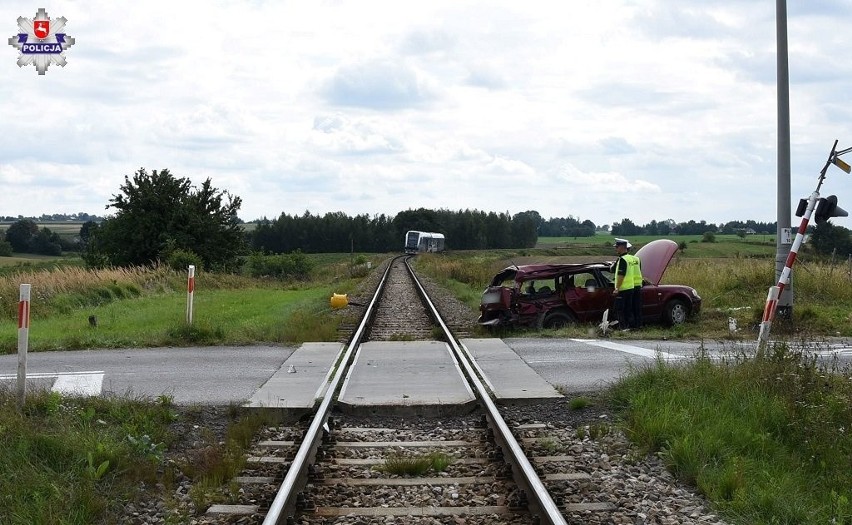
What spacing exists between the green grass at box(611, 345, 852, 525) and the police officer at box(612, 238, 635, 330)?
237 inches

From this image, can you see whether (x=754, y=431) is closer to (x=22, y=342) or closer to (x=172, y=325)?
(x=22, y=342)

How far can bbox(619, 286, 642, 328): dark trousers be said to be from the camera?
16.0 m

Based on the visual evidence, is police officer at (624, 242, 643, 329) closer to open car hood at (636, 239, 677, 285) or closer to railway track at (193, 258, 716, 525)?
open car hood at (636, 239, 677, 285)

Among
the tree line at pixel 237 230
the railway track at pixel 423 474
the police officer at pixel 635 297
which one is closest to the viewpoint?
the railway track at pixel 423 474

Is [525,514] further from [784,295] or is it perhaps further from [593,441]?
[784,295]

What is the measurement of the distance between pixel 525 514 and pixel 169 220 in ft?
141

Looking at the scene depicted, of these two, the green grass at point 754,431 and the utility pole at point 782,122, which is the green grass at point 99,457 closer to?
the green grass at point 754,431

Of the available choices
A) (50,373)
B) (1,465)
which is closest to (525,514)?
(1,465)

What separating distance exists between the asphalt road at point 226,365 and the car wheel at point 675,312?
7.23 feet

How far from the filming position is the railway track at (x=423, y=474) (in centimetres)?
568

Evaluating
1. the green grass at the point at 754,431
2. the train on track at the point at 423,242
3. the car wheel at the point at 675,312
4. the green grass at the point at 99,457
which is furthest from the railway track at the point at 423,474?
the train on track at the point at 423,242

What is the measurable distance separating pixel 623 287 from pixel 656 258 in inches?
89.4

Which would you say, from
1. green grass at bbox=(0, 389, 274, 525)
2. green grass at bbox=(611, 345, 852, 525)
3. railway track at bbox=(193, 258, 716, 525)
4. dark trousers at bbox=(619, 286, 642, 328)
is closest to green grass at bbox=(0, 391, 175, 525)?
green grass at bbox=(0, 389, 274, 525)

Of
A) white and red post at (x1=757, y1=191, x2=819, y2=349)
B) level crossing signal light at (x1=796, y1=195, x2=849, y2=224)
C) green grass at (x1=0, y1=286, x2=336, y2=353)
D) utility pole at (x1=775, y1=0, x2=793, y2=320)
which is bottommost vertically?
green grass at (x1=0, y1=286, x2=336, y2=353)
